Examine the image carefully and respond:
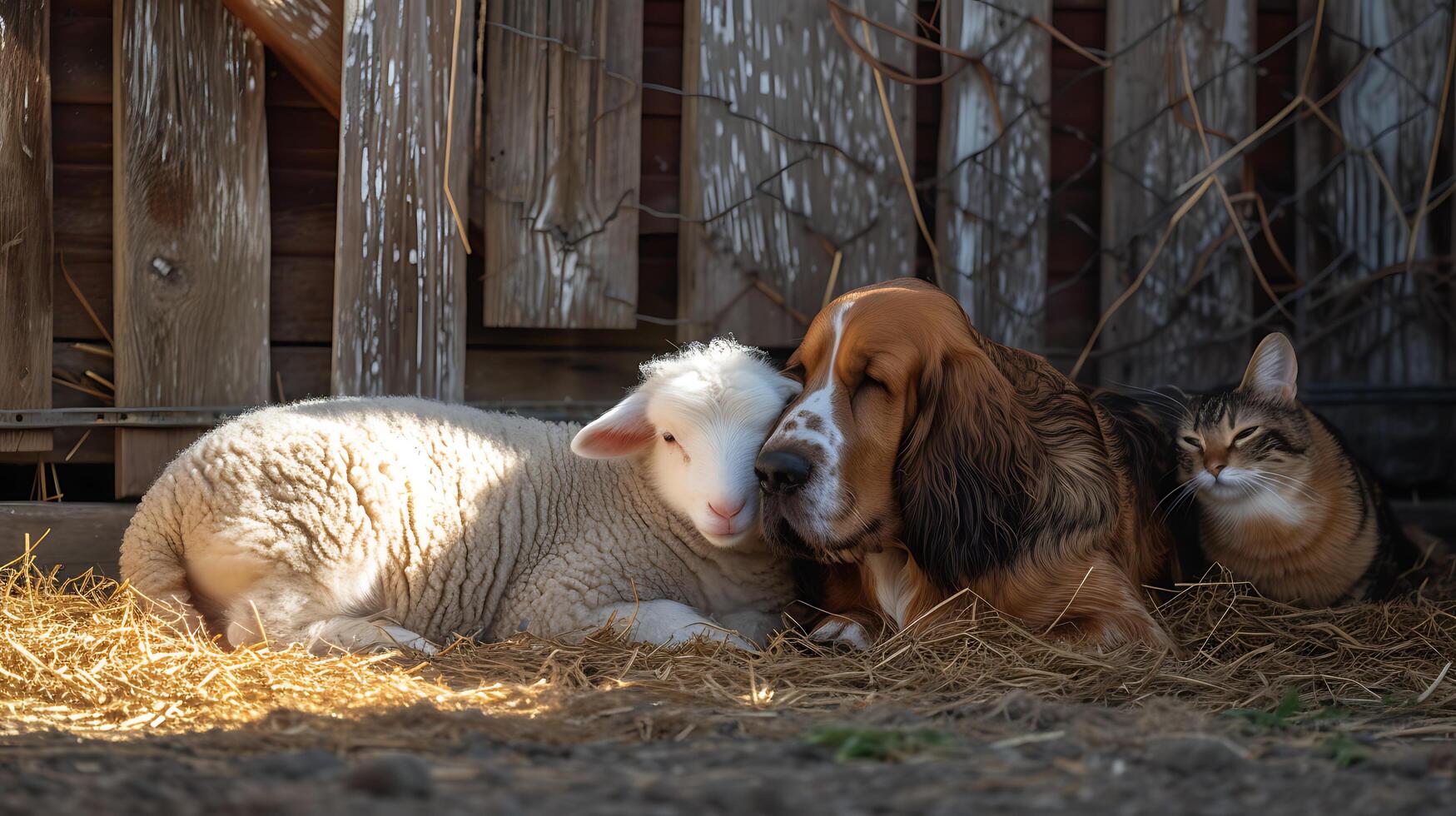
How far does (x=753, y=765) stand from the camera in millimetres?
2049

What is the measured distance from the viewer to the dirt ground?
175 centimetres

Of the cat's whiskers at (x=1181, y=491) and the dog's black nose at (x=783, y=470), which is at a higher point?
the dog's black nose at (x=783, y=470)

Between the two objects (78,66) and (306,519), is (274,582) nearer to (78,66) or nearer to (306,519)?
(306,519)

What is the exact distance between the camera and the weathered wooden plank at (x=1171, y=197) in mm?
4711

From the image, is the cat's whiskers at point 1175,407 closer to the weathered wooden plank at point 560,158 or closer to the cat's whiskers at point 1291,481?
the cat's whiskers at point 1291,481

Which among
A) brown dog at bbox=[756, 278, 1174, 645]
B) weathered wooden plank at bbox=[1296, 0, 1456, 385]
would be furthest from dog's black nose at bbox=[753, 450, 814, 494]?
weathered wooden plank at bbox=[1296, 0, 1456, 385]

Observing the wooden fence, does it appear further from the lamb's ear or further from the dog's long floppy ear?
the dog's long floppy ear

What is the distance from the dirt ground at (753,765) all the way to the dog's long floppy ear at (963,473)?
81 cm

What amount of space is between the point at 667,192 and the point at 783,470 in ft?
6.40

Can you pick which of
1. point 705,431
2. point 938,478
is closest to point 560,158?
point 705,431

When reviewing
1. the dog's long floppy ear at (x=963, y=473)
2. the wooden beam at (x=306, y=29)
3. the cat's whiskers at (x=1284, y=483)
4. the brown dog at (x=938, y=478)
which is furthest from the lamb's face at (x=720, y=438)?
the wooden beam at (x=306, y=29)

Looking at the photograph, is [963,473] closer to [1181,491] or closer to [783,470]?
[783,470]

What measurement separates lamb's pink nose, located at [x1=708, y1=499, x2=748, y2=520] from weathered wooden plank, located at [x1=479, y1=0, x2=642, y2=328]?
143cm

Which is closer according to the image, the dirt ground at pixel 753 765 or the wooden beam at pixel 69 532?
the dirt ground at pixel 753 765
